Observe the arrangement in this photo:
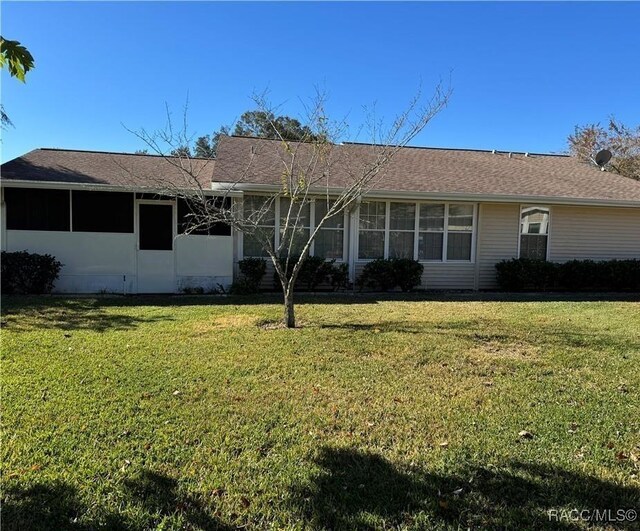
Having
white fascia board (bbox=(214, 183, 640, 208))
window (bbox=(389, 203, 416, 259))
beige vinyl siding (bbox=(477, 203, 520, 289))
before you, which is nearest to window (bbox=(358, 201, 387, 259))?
window (bbox=(389, 203, 416, 259))

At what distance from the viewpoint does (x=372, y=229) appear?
12.9 m

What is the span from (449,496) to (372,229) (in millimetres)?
10307

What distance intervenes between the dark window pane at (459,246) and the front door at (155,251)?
7490 mm

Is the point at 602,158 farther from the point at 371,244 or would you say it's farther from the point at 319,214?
the point at 319,214

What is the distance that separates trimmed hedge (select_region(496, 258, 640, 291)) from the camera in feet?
41.7

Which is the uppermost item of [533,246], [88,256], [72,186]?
[72,186]

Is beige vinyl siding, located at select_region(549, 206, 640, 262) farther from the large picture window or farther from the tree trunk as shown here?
the tree trunk

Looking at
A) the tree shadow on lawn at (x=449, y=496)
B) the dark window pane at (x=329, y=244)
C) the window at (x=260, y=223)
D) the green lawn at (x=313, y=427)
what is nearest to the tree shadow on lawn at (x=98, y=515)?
the green lawn at (x=313, y=427)

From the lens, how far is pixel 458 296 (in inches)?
464

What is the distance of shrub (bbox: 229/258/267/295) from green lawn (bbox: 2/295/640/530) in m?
4.16

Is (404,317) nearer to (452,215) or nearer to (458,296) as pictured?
(458,296)

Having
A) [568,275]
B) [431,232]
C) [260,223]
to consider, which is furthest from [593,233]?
[260,223]

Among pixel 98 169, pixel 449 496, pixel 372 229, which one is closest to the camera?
pixel 449 496

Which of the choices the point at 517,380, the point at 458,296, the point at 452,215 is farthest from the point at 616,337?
the point at 452,215
